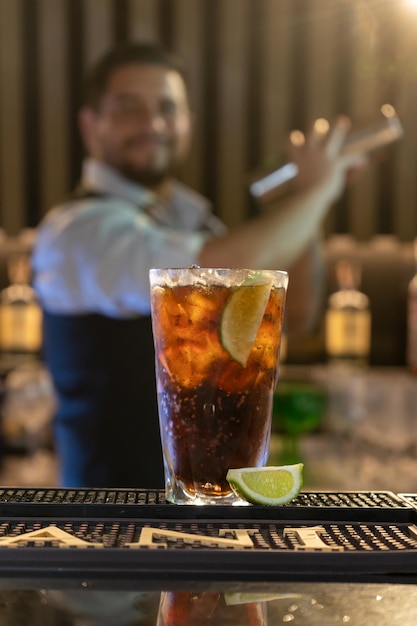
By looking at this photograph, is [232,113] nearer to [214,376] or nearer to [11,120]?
[11,120]

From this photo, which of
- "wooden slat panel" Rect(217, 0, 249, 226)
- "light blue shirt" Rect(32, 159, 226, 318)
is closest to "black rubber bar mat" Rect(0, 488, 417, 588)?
"light blue shirt" Rect(32, 159, 226, 318)

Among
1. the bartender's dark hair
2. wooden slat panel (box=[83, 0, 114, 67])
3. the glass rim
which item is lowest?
the glass rim

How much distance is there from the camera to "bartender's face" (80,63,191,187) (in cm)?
242

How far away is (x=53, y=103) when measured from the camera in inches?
164

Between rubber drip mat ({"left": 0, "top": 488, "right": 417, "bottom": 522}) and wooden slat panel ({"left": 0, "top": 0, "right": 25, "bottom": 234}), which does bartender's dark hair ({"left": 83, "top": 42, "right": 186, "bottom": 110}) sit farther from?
rubber drip mat ({"left": 0, "top": 488, "right": 417, "bottom": 522})

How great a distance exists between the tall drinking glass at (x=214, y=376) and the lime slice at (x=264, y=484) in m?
0.04

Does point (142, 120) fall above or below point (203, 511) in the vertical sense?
above

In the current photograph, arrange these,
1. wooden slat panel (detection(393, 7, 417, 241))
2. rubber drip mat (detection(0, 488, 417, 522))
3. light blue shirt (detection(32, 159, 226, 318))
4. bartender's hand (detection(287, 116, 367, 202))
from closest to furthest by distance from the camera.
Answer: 1. rubber drip mat (detection(0, 488, 417, 522))
2. wooden slat panel (detection(393, 7, 417, 241))
3. light blue shirt (detection(32, 159, 226, 318))
4. bartender's hand (detection(287, 116, 367, 202))

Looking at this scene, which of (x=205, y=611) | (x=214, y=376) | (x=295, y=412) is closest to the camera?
(x=205, y=611)

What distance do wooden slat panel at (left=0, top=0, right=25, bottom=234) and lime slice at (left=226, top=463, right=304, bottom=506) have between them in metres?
3.49

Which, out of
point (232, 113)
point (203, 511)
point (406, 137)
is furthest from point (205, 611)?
point (232, 113)

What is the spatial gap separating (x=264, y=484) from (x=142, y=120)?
177 centimetres

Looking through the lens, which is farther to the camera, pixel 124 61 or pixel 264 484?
pixel 124 61

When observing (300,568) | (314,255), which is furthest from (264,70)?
(300,568)
